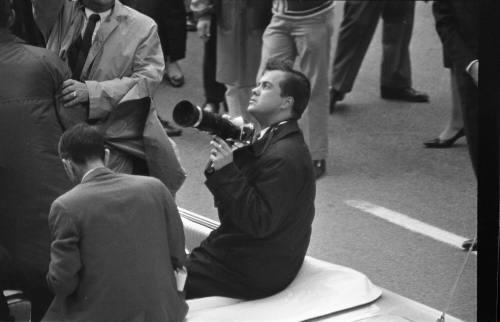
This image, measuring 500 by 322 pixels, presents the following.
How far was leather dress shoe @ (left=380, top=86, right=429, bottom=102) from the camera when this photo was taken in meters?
8.34

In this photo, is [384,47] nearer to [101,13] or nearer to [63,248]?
[101,13]

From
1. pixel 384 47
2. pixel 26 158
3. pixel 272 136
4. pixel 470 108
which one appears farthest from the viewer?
pixel 384 47

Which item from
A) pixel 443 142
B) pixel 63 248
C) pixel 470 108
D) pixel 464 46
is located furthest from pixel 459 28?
pixel 63 248

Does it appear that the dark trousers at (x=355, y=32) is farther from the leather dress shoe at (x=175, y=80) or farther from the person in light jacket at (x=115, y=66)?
the person in light jacket at (x=115, y=66)

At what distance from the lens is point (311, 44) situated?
6.68 m

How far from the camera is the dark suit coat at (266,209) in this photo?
157 inches

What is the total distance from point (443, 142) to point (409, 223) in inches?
54.0

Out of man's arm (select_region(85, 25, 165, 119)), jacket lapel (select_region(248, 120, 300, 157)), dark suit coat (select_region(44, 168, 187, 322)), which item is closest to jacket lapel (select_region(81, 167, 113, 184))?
dark suit coat (select_region(44, 168, 187, 322))

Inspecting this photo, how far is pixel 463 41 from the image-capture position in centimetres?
581

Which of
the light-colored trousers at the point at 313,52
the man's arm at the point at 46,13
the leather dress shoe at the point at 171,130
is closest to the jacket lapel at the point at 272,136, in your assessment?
the man's arm at the point at 46,13

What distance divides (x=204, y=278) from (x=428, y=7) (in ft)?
23.7

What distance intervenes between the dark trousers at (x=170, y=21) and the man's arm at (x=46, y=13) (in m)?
1.47

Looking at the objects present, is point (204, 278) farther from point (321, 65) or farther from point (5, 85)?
point (321, 65)

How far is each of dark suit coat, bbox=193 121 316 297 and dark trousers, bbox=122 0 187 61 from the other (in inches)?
71.8
